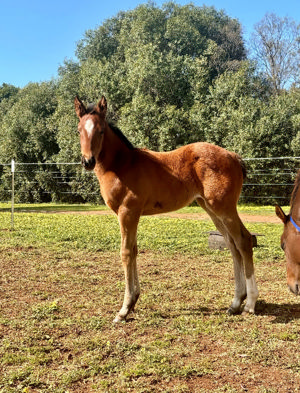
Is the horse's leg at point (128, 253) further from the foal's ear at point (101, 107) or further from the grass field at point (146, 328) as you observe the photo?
the foal's ear at point (101, 107)

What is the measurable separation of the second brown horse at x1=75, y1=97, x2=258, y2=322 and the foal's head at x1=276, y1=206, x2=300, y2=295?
1173mm

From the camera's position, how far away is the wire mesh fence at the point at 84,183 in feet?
62.6

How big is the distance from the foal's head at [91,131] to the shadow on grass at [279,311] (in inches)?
99.1

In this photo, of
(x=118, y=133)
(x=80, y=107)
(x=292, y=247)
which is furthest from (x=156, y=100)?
(x=292, y=247)

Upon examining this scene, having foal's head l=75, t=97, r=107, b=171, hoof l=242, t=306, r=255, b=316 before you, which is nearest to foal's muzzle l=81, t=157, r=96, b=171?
foal's head l=75, t=97, r=107, b=171

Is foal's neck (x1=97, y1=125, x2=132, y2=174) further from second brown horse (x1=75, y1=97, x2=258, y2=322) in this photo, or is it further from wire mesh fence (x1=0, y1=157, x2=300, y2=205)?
wire mesh fence (x1=0, y1=157, x2=300, y2=205)

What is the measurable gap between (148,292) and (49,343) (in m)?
1.81

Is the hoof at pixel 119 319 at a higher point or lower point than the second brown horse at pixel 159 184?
lower

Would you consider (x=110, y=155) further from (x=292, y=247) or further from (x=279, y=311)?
(x=279, y=311)

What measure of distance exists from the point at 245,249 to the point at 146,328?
1.37m

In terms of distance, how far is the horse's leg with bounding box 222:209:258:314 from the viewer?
4113 mm

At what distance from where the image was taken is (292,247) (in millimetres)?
2893

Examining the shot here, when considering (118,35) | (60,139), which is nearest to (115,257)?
(60,139)

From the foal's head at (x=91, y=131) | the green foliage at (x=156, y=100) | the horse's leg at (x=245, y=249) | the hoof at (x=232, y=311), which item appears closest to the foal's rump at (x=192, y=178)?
the horse's leg at (x=245, y=249)
